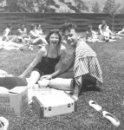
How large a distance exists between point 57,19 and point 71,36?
1585 centimetres

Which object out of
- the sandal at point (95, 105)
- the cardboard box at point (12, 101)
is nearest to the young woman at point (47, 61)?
the sandal at point (95, 105)

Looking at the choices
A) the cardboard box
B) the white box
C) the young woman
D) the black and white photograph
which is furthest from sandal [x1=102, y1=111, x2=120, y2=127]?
the young woman

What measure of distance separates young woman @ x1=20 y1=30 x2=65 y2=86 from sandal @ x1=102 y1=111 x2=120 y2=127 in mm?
1617

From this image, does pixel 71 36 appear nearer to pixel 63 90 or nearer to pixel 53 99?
pixel 63 90

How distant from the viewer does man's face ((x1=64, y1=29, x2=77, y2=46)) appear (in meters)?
5.52

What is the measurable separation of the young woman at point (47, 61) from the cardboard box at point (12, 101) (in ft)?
4.44

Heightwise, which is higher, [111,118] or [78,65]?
[78,65]

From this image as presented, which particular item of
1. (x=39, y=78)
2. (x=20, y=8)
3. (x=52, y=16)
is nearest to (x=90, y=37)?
(x=52, y=16)

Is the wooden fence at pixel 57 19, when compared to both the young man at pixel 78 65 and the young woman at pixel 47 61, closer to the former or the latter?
the young woman at pixel 47 61

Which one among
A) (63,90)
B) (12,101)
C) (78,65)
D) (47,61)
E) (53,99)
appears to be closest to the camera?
(12,101)

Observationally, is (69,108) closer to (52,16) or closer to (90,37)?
(90,37)

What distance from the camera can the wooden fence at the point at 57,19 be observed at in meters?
19.8

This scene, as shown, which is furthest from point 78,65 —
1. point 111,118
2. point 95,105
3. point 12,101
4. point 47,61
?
point 12,101

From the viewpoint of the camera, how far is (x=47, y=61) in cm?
620
